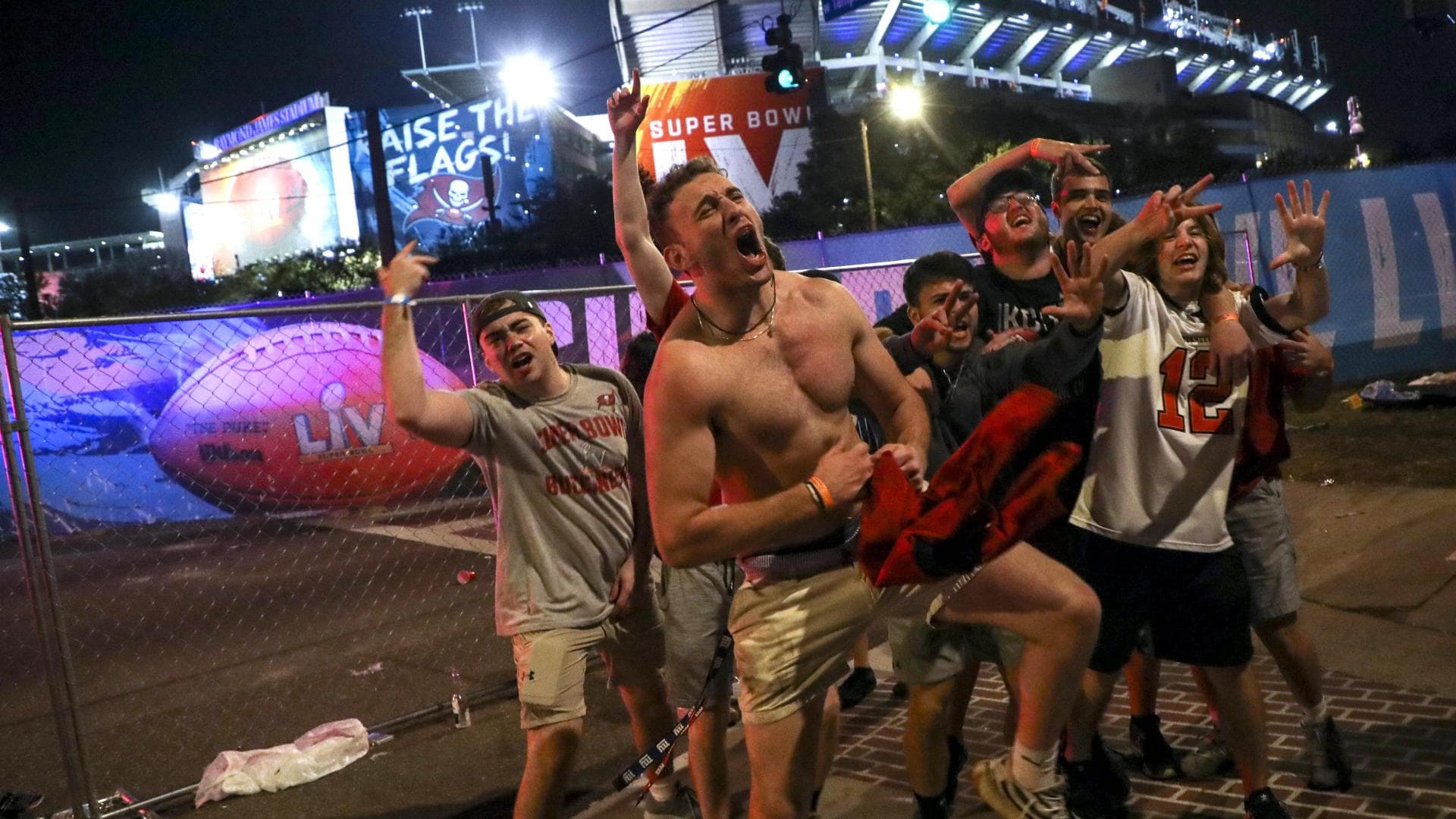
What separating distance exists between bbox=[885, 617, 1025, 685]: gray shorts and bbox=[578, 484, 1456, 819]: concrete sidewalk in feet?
2.42

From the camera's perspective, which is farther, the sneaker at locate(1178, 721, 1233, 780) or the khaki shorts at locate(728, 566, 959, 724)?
the sneaker at locate(1178, 721, 1233, 780)

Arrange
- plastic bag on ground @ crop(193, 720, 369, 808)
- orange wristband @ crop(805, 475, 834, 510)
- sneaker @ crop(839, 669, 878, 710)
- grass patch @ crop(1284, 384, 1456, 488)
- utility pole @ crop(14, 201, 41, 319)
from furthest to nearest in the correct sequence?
utility pole @ crop(14, 201, 41, 319) < grass patch @ crop(1284, 384, 1456, 488) < sneaker @ crop(839, 669, 878, 710) < plastic bag on ground @ crop(193, 720, 369, 808) < orange wristband @ crop(805, 475, 834, 510)

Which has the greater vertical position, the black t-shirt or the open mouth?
the open mouth

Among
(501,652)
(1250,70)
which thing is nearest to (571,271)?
(501,652)

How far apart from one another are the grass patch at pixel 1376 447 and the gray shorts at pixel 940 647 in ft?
18.2

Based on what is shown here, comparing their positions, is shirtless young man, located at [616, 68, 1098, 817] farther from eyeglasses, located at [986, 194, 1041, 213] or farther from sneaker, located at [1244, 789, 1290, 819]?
eyeglasses, located at [986, 194, 1041, 213]

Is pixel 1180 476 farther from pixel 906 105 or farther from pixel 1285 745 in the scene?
pixel 906 105

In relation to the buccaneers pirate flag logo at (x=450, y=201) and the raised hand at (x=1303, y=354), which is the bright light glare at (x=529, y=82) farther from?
the raised hand at (x=1303, y=354)

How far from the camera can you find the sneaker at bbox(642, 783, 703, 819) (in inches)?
159

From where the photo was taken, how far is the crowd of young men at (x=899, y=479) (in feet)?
9.30

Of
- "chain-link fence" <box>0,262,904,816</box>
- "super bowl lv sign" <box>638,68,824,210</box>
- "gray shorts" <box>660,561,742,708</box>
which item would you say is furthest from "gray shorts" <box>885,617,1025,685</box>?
"super bowl lv sign" <box>638,68,824,210</box>

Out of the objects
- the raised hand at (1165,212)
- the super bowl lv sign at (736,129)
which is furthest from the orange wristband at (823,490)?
the super bowl lv sign at (736,129)

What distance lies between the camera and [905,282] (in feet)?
12.8

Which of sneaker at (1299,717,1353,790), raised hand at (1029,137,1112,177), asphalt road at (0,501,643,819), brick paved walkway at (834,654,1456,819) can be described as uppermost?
raised hand at (1029,137,1112,177)
